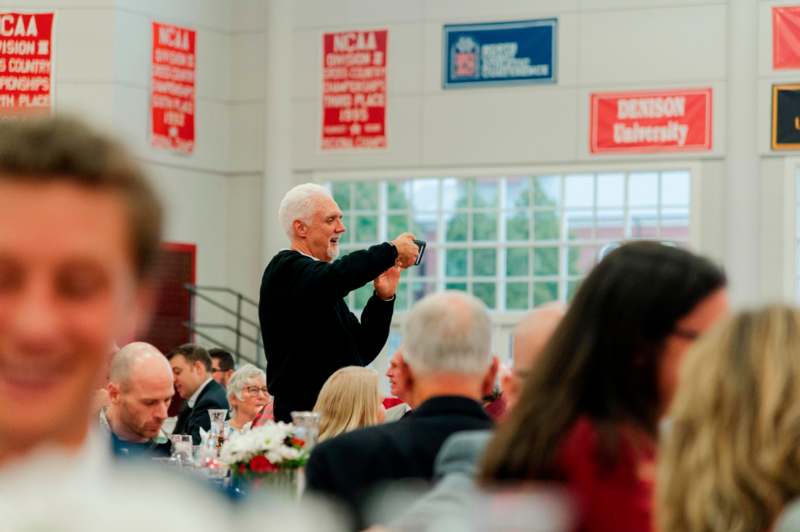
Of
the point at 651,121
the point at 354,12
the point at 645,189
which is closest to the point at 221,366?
the point at 645,189

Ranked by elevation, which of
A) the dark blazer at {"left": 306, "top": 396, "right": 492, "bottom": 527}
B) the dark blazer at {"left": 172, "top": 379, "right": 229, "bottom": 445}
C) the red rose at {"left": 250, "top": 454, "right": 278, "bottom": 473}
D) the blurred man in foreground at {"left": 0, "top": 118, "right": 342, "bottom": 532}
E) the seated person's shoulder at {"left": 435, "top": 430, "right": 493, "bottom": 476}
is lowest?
the dark blazer at {"left": 172, "top": 379, "right": 229, "bottom": 445}

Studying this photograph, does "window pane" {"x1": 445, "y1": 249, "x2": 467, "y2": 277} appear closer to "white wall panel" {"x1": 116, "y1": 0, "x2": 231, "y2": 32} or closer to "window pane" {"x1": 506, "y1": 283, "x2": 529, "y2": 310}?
"window pane" {"x1": 506, "y1": 283, "x2": 529, "y2": 310}

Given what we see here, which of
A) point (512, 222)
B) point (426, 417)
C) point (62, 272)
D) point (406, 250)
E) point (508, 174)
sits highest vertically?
point (508, 174)

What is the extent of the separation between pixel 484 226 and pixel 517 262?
556 mm

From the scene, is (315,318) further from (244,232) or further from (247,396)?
(244,232)

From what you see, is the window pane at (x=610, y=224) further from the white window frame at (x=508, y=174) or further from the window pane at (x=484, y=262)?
the window pane at (x=484, y=262)

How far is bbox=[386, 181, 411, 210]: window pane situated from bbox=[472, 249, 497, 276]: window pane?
100cm

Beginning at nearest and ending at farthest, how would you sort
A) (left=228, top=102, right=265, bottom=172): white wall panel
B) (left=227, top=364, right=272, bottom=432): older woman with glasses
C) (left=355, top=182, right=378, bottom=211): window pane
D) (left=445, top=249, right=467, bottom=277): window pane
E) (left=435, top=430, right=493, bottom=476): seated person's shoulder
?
(left=435, top=430, right=493, bottom=476): seated person's shoulder → (left=227, top=364, right=272, bottom=432): older woman with glasses → (left=445, top=249, right=467, bottom=277): window pane → (left=355, top=182, right=378, bottom=211): window pane → (left=228, top=102, right=265, bottom=172): white wall panel

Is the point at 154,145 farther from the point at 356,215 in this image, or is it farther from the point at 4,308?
the point at 4,308

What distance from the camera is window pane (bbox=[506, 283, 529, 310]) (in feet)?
50.5

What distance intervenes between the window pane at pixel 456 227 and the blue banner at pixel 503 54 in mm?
1420

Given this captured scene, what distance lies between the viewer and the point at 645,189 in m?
15.1

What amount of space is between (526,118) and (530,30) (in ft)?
3.12

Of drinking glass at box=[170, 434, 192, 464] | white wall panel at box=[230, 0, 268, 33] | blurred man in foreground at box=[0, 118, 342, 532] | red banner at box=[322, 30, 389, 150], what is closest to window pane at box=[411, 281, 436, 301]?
red banner at box=[322, 30, 389, 150]
